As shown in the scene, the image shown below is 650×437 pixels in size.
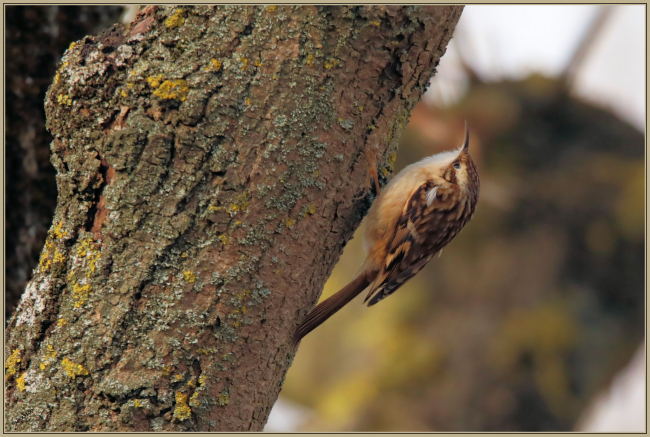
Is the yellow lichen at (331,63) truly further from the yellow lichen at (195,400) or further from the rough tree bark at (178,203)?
the yellow lichen at (195,400)

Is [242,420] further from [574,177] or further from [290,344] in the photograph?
[574,177]

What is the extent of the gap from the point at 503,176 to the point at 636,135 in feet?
4.14

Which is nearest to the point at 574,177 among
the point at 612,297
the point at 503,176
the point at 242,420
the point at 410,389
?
the point at 503,176

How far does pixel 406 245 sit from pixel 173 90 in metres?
1.49

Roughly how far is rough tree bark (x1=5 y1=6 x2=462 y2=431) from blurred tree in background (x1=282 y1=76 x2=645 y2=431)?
2.93 meters

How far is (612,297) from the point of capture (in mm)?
4445

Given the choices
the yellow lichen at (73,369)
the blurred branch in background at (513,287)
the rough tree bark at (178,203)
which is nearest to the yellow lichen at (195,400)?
the rough tree bark at (178,203)

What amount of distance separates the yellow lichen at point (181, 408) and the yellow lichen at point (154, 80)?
30.9 inches

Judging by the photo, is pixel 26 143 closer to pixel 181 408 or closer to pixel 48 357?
pixel 48 357

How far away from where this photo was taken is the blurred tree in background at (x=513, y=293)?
413 centimetres

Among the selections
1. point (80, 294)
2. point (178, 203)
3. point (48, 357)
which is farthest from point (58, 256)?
point (178, 203)

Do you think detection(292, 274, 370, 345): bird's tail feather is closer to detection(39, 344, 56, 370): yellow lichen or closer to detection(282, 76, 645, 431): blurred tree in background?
detection(39, 344, 56, 370): yellow lichen

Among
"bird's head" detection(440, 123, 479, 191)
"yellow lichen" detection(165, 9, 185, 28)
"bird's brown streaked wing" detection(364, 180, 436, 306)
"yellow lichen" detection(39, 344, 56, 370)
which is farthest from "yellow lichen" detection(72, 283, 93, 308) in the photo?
"bird's head" detection(440, 123, 479, 191)

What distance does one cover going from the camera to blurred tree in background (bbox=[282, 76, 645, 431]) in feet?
13.5
